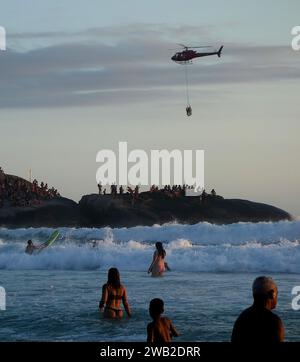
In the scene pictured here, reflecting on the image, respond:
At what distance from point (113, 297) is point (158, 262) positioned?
7.29m

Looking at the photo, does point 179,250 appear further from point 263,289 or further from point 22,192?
point 263,289

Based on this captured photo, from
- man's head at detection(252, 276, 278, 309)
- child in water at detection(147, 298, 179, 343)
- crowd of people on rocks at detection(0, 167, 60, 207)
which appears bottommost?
child in water at detection(147, 298, 179, 343)

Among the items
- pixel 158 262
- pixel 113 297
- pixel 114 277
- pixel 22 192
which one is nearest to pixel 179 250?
pixel 158 262

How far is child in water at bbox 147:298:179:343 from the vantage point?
992 centimetres

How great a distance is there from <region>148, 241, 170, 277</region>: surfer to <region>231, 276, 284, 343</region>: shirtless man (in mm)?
14655

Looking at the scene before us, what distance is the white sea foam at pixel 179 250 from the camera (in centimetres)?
2625

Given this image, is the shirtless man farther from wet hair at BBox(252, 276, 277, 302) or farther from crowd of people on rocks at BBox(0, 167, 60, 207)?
crowd of people on rocks at BBox(0, 167, 60, 207)

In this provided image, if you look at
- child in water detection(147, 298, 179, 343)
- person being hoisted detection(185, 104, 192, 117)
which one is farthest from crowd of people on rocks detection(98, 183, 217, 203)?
child in water detection(147, 298, 179, 343)

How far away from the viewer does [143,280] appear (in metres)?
22.1

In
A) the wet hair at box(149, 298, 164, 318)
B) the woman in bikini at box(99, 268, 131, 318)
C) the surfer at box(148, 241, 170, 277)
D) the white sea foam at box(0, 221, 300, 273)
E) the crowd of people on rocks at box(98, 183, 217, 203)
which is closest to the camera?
the wet hair at box(149, 298, 164, 318)

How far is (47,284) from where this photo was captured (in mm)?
21281

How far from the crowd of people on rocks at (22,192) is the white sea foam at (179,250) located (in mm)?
4332

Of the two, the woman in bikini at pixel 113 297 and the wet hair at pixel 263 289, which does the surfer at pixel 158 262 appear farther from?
the wet hair at pixel 263 289

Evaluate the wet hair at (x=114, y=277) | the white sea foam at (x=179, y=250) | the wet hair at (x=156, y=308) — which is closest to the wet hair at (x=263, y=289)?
the wet hair at (x=156, y=308)
